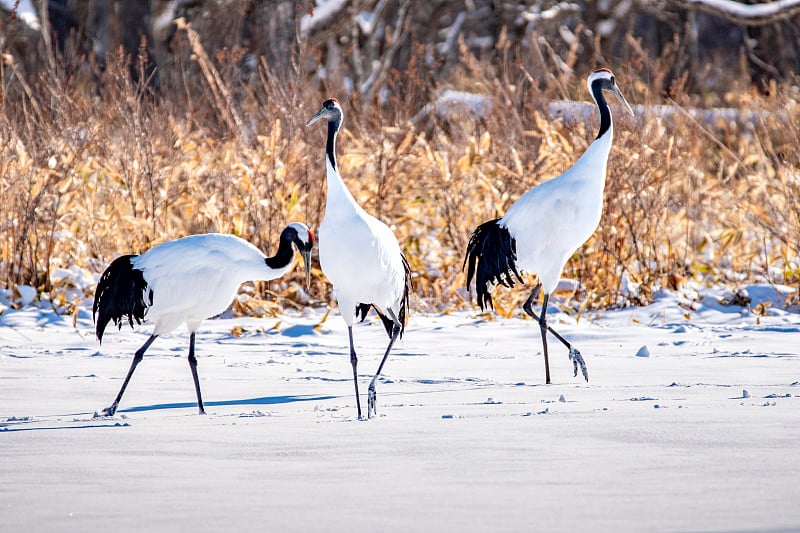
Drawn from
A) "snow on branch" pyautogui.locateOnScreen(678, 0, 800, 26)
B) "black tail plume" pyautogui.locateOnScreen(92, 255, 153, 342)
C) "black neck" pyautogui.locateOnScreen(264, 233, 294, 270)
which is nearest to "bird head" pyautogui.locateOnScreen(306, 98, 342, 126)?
"black neck" pyautogui.locateOnScreen(264, 233, 294, 270)

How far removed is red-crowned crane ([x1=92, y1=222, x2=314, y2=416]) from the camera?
5.12m

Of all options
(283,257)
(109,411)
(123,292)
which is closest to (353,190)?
(283,257)

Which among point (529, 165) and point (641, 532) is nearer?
point (641, 532)

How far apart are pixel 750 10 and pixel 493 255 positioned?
9239 millimetres

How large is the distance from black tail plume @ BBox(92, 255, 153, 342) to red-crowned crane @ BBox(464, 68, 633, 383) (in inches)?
75.9

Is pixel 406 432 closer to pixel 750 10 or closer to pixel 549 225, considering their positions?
pixel 549 225

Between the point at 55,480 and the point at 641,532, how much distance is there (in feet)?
5.34

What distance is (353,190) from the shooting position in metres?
8.49

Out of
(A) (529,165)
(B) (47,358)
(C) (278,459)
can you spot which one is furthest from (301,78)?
(C) (278,459)

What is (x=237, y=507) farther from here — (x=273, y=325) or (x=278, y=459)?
(x=273, y=325)

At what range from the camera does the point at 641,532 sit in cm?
292

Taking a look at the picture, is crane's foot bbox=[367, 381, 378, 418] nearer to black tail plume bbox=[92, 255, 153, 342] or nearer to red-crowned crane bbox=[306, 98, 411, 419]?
red-crowned crane bbox=[306, 98, 411, 419]

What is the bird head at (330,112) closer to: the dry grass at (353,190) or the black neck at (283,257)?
the black neck at (283,257)

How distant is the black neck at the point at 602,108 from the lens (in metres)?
6.44
